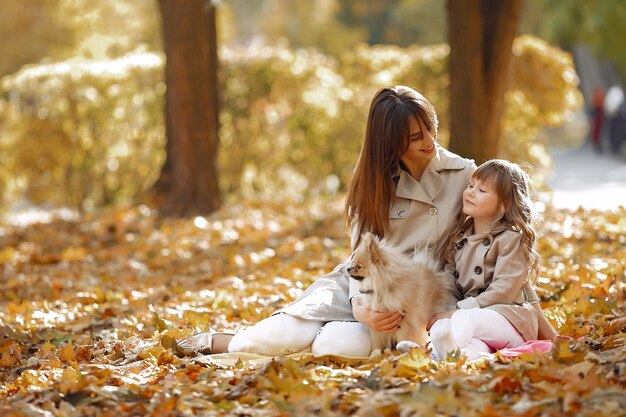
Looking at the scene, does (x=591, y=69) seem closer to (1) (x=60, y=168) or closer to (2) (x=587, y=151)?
(2) (x=587, y=151)

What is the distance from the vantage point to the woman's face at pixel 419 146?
495 centimetres

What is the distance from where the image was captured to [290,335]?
195 inches

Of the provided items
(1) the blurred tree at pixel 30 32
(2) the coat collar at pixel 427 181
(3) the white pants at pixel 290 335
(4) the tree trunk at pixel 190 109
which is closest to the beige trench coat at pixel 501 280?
(2) the coat collar at pixel 427 181

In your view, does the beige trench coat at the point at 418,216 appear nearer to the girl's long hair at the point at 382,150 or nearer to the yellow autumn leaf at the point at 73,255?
the girl's long hair at the point at 382,150

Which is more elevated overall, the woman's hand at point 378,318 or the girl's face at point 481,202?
the girl's face at point 481,202

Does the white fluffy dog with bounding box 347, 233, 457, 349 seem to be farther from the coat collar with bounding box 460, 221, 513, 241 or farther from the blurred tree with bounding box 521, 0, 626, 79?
the blurred tree with bounding box 521, 0, 626, 79

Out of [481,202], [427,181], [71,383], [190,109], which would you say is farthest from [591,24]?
[71,383]

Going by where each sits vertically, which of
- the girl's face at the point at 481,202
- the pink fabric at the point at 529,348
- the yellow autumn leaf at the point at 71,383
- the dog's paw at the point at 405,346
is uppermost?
the girl's face at the point at 481,202

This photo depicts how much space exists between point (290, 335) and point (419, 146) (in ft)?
3.85

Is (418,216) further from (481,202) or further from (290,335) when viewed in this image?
(290,335)

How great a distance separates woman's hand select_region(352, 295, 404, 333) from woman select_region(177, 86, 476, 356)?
73 millimetres

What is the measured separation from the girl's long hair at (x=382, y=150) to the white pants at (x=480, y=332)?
27.4 inches

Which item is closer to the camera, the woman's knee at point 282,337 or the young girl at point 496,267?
the young girl at point 496,267

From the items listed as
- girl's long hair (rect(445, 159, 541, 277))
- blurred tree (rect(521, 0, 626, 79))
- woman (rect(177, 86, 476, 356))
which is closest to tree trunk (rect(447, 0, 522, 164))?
woman (rect(177, 86, 476, 356))
